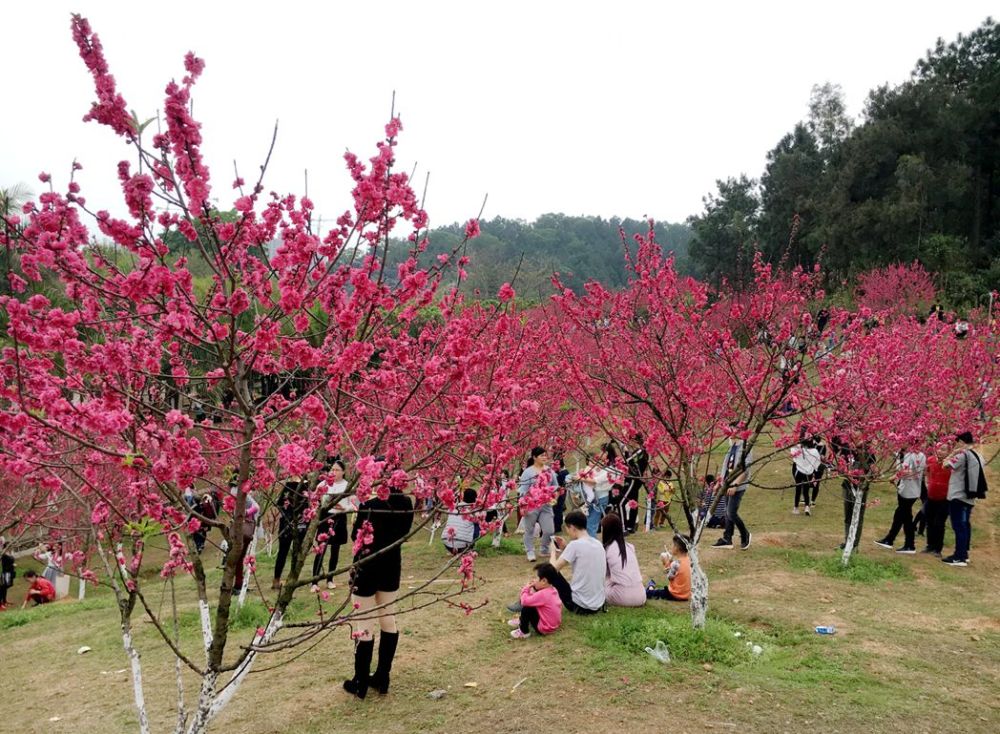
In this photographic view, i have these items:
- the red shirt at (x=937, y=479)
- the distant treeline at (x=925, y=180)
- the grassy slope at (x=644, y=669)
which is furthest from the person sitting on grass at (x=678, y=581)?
the distant treeline at (x=925, y=180)

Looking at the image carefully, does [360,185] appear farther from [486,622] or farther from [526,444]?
[526,444]

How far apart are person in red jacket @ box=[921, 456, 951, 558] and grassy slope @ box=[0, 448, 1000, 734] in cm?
63

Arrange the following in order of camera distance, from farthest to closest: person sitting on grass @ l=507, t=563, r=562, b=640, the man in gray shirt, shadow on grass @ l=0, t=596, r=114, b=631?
shadow on grass @ l=0, t=596, r=114, b=631 → the man in gray shirt → person sitting on grass @ l=507, t=563, r=562, b=640

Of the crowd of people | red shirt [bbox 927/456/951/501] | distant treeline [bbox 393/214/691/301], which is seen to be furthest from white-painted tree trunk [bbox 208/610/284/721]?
distant treeline [bbox 393/214/691/301]

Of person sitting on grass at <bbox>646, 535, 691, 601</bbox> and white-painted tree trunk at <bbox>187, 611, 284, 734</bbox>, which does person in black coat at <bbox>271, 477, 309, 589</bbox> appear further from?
person sitting on grass at <bbox>646, 535, 691, 601</bbox>

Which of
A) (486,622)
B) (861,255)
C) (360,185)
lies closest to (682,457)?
(486,622)

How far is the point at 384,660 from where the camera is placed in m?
4.71

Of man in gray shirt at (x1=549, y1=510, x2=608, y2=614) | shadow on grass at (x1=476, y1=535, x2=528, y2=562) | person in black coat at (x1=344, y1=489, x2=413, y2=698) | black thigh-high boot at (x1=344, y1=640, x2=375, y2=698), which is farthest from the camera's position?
shadow on grass at (x1=476, y1=535, x2=528, y2=562)

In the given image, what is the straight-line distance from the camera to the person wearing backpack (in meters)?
7.72

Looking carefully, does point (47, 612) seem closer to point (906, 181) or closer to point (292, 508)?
point (292, 508)

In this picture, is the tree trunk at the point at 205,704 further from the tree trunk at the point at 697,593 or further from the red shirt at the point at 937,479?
the red shirt at the point at 937,479

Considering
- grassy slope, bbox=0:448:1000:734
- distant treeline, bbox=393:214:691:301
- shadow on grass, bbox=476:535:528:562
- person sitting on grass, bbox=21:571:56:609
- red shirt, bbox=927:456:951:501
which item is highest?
distant treeline, bbox=393:214:691:301

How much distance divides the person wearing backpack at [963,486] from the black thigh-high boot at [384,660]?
6.83m

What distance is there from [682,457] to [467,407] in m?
3.07
